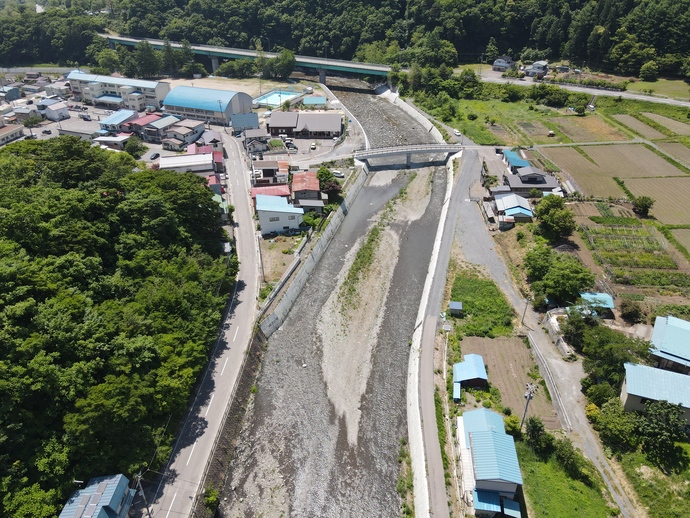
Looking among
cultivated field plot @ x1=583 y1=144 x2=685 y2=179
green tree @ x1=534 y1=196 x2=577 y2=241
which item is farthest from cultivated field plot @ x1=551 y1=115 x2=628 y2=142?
green tree @ x1=534 y1=196 x2=577 y2=241

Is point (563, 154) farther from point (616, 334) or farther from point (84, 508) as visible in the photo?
point (84, 508)

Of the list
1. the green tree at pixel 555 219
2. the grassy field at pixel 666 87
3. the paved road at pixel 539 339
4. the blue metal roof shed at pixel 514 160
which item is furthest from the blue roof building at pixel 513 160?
the grassy field at pixel 666 87

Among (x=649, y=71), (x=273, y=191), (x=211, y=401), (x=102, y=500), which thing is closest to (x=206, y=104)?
(x=273, y=191)

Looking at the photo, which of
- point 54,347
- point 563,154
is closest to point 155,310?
point 54,347

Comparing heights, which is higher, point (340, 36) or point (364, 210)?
point (340, 36)

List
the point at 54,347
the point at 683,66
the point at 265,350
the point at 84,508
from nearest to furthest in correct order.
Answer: the point at 84,508 < the point at 54,347 < the point at 265,350 < the point at 683,66

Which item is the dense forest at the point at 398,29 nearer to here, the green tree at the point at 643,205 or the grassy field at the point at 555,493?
the green tree at the point at 643,205

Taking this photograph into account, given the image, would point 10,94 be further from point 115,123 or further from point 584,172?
point 584,172
